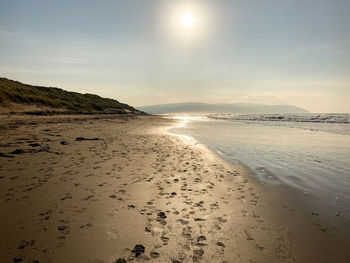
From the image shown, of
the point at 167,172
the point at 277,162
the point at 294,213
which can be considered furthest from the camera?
the point at 277,162

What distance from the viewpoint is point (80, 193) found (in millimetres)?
6066

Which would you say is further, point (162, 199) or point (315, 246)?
point (162, 199)

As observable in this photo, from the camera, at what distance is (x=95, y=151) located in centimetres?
1184

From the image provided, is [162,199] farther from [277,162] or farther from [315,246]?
[277,162]

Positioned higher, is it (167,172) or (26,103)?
(26,103)

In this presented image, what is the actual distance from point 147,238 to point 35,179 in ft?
17.0

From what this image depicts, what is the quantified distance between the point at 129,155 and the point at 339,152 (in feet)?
44.0

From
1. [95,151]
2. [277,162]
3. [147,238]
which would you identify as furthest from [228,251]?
[95,151]

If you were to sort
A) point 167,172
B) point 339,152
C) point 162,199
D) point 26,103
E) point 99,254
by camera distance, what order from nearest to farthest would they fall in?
point 99,254 → point 162,199 → point 167,172 → point 339,152 → point 26,103

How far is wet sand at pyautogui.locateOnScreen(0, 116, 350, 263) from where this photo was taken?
3639 millimetres

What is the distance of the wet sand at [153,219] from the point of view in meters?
3.64

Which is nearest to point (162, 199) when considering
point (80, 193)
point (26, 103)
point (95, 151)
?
point (80, 193)

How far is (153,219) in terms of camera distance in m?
4.84

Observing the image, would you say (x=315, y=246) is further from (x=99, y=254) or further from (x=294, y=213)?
(x=99, y=254)
